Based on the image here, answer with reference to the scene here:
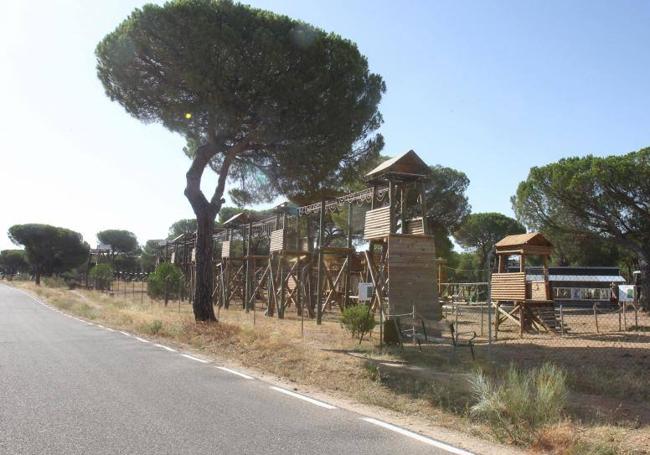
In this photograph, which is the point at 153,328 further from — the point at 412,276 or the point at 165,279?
the point at 165,279

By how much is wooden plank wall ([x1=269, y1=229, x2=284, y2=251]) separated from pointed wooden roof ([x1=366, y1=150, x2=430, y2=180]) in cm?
980

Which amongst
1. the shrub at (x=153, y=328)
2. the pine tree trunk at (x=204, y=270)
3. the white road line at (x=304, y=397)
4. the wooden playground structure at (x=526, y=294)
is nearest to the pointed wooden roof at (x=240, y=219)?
the pine tree trunk at (x=204, y=270)

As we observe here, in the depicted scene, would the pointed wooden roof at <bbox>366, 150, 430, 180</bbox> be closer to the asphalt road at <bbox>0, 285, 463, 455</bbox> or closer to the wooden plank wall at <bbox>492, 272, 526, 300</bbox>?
the wooden plank wall at <bbox>492, 272, 526, 300</bbox>

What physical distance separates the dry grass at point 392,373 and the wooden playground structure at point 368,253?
1.94 metres

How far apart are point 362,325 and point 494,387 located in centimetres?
687

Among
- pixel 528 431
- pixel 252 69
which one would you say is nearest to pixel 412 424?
pixel 528 431

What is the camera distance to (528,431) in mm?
6254

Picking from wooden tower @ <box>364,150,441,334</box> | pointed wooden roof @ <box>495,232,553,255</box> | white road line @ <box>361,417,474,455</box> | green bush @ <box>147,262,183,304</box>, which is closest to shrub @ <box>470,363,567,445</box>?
white road line @ <box>361,417,474,455</box>

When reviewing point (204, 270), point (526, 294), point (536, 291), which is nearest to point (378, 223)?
point (204, 270)

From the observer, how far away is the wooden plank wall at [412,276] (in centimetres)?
1677

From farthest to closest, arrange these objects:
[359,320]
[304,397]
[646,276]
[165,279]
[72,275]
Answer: [72,275]
[165,279]
[646,276]
[359,320]
[304,397]

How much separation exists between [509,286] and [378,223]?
6.09 meters

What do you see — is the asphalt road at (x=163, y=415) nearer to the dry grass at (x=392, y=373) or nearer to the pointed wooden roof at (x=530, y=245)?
the dry grass at (x=392, y=373)

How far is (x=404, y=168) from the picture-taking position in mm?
18297
